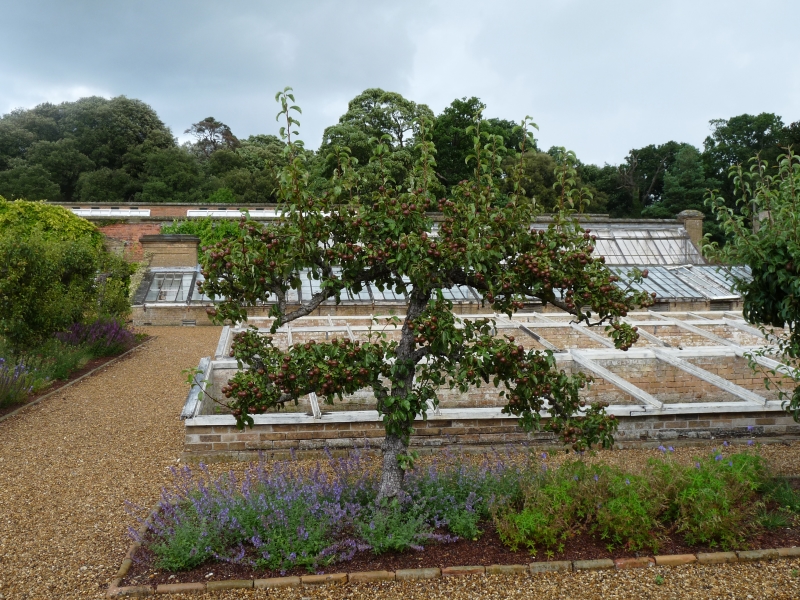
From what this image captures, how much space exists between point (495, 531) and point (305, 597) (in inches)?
53.0

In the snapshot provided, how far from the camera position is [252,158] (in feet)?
111

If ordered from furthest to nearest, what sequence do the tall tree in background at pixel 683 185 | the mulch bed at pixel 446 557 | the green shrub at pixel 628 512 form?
1. the tall tree in background at pixel 683 185
2. the green shrub at pixel 628 512
3. the mulch bed at pixel 446 557

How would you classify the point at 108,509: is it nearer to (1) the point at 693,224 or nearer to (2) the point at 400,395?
(2) the point at 400,395

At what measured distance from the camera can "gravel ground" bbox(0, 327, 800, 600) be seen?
140 inches

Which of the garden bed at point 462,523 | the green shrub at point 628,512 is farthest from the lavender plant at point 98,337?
the green shrub at point 628,512

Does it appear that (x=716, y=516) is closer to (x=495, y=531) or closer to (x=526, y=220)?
(x=495, y=531)

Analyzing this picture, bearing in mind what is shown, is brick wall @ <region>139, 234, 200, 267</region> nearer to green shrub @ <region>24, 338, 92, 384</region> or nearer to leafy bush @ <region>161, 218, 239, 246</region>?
leafy bush @ <region>161, 218, 239, 246</region>

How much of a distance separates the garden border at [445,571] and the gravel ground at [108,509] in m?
0.05

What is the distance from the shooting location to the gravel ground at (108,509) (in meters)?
3.54

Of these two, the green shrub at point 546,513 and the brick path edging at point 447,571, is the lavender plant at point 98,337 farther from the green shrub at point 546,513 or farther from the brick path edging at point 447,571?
the green shrub at point 546,513

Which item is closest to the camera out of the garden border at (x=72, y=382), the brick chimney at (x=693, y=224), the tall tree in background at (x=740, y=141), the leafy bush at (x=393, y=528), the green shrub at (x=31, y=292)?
the leafy bush at (x=393, y=528)

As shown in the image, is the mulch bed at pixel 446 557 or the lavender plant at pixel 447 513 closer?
the mulch bed at pixel 446 557

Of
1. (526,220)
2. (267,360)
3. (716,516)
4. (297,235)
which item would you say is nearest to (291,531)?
(267,360)

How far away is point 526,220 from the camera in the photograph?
154 inches
